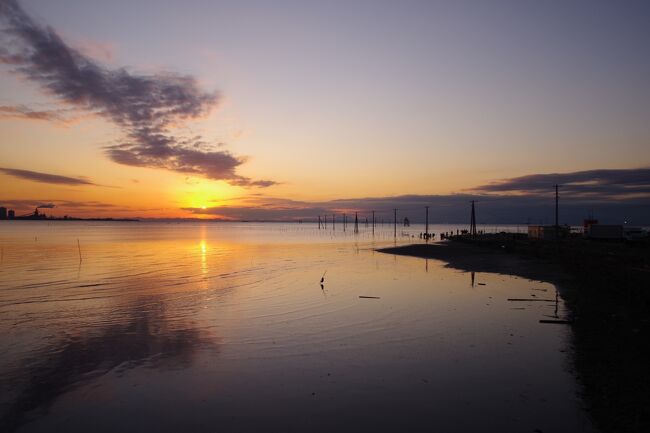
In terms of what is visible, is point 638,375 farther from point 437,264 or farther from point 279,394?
point 437,264

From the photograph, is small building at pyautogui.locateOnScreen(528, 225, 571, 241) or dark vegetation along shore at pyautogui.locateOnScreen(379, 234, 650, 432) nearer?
dark vegetation along shore at pyautogui.locateOnScreen(379, 234, 650, 432)

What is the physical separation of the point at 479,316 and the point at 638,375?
413 inches

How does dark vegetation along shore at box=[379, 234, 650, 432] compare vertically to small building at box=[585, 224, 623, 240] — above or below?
below

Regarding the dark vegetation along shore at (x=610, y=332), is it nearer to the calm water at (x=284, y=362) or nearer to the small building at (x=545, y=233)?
the calm water at (x=284, y=362)

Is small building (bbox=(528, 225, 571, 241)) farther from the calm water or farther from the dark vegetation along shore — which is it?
the calm water

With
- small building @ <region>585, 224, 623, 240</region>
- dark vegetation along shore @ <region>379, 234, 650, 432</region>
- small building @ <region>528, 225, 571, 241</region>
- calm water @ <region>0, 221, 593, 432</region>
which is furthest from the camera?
small building @ <region>528, 225, 571, 241</region>

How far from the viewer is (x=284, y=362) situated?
15.7 meters

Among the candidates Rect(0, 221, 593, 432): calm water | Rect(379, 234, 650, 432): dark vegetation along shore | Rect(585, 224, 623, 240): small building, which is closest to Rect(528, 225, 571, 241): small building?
Rect(585, 224, 623, 240): small building

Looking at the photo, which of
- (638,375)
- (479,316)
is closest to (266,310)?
(479,316)

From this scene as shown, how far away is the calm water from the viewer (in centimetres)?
1135

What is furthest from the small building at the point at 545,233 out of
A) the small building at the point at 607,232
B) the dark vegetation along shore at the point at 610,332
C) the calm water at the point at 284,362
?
the calm water at the point at 284,362

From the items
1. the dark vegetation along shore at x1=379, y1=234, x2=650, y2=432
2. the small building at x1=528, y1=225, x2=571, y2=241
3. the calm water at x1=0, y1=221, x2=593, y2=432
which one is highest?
the small building at x1=528, y1=225, x2=571, y2=241

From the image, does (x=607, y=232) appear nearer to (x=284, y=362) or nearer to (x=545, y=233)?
(x=545, y=233)

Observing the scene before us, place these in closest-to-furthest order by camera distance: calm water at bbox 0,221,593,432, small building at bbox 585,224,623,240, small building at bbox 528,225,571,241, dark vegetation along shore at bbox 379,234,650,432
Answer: dark vegetation along shore at bbox 379,234,650,432 → calm water at bbox 0,221,593,432 → small building at bbox 585,224,623,240 → small building at bbox 528,225,571,241
